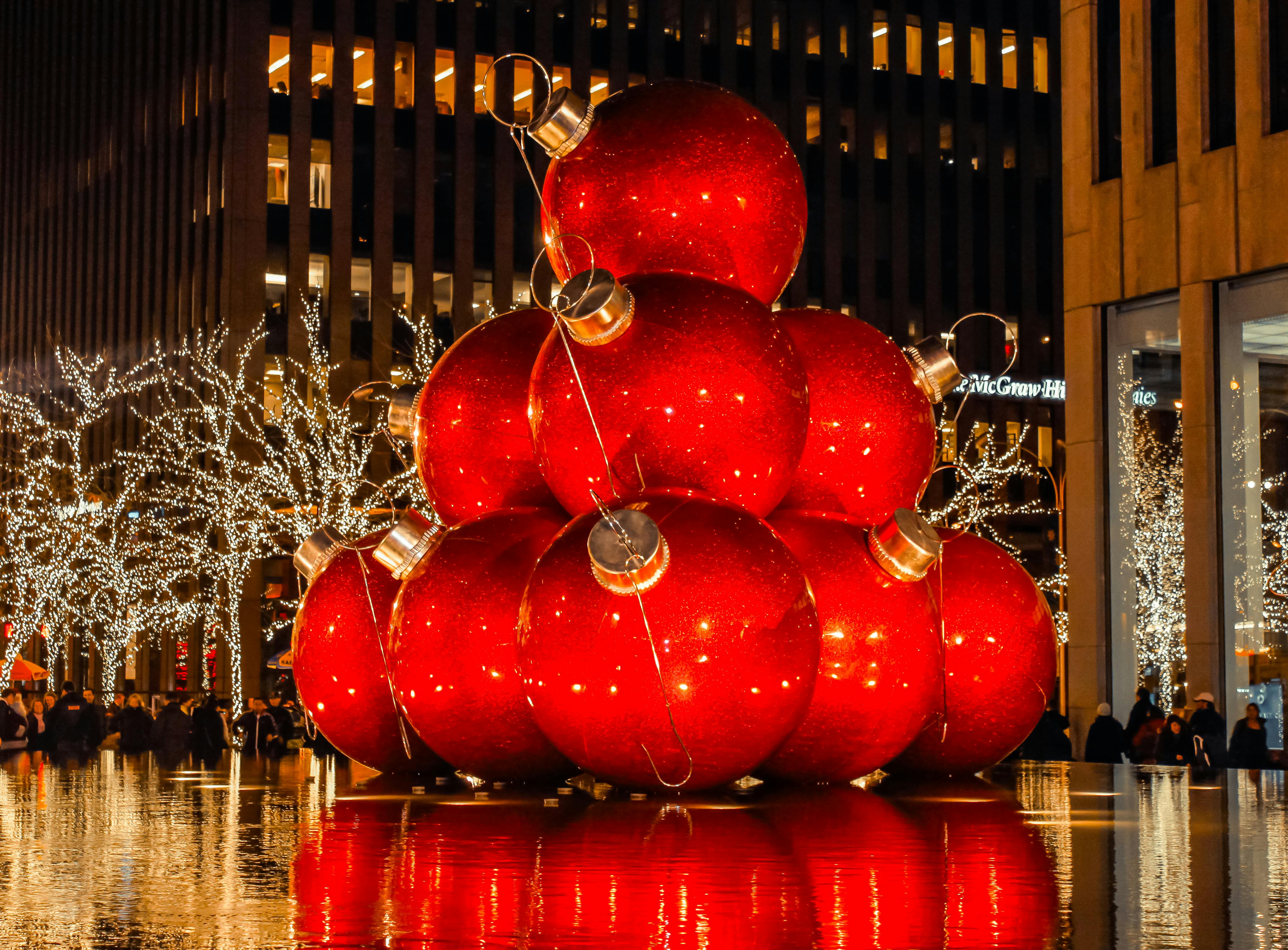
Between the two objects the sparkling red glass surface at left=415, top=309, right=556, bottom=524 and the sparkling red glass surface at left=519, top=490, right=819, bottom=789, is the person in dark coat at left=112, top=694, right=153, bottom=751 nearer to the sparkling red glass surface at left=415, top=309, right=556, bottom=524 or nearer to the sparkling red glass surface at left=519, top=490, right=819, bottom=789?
the sparkling red glass surface at left=415, top=309, right=556, bottom=524

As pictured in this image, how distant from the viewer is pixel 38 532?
1642 inches

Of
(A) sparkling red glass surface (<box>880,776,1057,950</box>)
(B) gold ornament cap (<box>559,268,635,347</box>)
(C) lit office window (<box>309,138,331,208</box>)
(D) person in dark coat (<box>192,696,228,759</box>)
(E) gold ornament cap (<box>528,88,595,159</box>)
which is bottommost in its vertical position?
(D) person in dark coat (<box>192,696,228,759</box>)

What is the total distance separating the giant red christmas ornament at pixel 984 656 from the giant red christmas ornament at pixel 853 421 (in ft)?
1.41

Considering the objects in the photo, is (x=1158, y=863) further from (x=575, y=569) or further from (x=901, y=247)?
(x=901, y=247)

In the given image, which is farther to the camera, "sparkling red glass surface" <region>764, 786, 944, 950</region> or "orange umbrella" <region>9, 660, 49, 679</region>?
"orange umbrella" <region>9, 660, 49, 679</region>

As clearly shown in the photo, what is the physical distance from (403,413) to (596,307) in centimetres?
209

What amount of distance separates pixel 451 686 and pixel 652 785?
102 cm

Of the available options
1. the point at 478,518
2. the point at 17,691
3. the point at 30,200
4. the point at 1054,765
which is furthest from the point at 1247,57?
the point at 30,200

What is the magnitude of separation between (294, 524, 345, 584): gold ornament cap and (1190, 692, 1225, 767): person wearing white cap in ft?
33.9

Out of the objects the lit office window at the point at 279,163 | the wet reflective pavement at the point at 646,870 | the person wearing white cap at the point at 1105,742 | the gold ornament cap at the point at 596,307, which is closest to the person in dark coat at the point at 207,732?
the person wearing white cap at the point at 1105,742

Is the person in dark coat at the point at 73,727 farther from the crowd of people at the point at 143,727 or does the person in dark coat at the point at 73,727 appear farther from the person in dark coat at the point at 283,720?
the person in dark coat at the point at 283,720

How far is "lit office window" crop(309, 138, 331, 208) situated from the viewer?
46969 mm

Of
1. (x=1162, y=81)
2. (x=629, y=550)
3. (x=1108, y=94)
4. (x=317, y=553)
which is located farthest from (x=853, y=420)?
(x=1108, y=94)

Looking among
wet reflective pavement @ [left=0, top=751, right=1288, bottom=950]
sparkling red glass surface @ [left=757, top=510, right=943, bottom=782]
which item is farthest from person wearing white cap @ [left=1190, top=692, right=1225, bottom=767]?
sparkling red glass surface @ [left=757, top=510, right=943, bottom=782]
